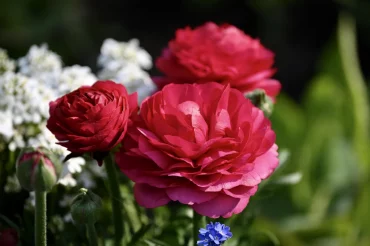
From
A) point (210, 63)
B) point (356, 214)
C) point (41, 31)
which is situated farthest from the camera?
point (41, 31)

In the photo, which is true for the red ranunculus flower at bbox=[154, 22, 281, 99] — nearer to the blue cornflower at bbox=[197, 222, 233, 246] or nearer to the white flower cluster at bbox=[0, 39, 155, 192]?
the white flower cluster at bbox=[0, 39, 155, 192]

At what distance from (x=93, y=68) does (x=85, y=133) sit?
1669 mm

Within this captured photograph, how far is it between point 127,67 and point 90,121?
29 centimetres

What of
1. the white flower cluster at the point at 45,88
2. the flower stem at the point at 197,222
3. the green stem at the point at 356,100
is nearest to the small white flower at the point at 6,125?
the white flower cluster at the point at 45,88

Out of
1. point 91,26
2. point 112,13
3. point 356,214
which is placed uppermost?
point 112,13

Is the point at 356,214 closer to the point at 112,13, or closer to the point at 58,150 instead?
the point at 58,150

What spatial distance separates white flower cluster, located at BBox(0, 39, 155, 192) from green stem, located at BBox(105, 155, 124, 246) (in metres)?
0.06

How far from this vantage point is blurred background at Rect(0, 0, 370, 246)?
53.2 inches

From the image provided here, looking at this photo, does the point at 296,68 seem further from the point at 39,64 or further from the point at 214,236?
the point at 214,236

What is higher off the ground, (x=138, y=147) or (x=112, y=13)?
(x=112, y=13)

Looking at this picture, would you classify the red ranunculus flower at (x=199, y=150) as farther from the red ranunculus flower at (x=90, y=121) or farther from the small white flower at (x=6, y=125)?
the small white flower at (x=6, y=125)

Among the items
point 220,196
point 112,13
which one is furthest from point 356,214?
point 112,13

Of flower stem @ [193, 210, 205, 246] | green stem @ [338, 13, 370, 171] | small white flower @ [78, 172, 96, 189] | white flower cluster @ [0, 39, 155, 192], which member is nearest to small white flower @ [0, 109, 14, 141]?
white flower cluster @ [0, 39, 155, 192]

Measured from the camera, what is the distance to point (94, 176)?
0.78m
